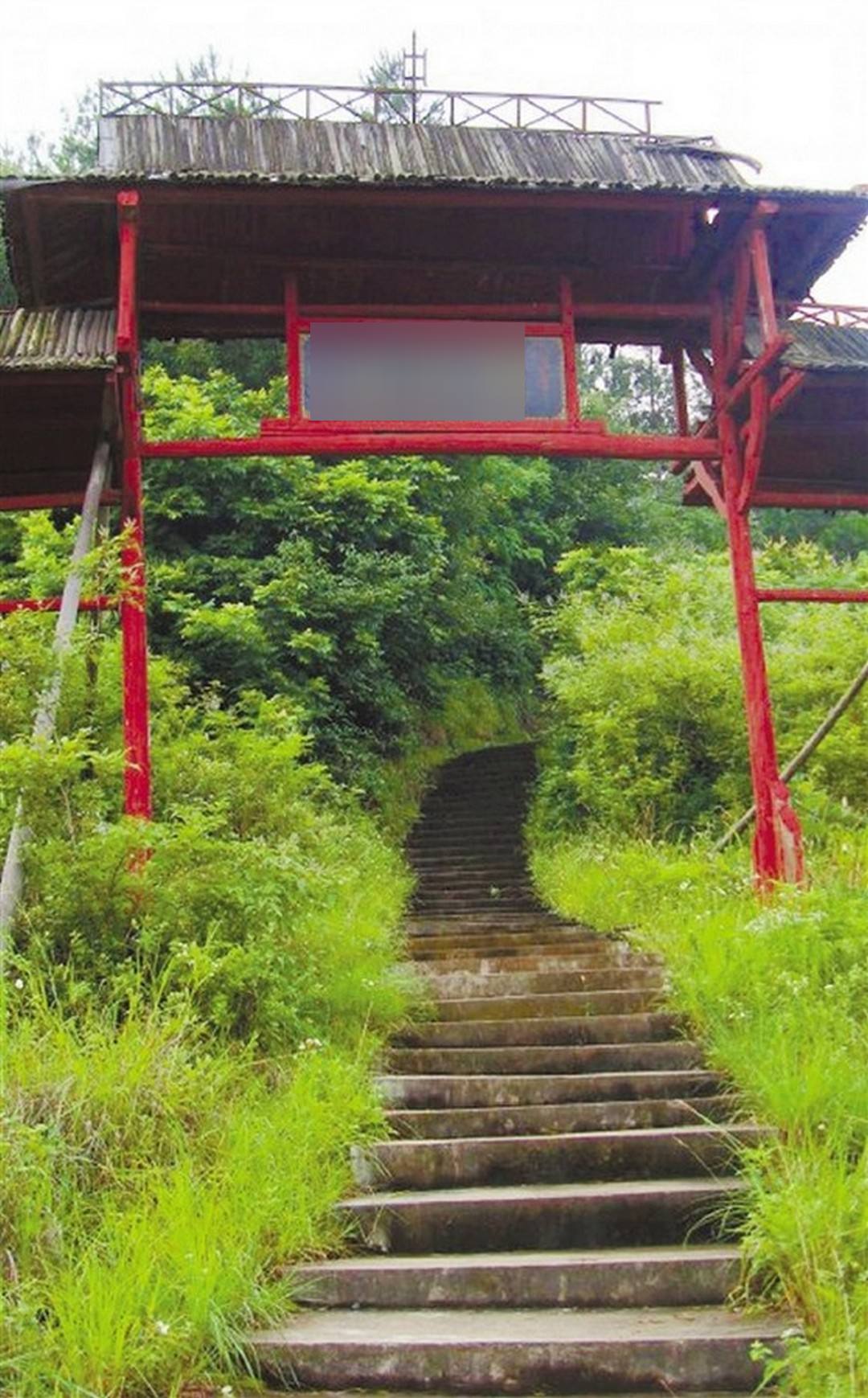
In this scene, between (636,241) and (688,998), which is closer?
(688,998)

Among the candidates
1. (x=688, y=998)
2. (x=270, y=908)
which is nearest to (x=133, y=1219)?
(x=270, y=908)

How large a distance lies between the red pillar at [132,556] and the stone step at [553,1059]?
212cm

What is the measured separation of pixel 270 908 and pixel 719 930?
8.50ft

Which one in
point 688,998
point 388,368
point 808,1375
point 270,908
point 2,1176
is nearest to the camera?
point 808,1375

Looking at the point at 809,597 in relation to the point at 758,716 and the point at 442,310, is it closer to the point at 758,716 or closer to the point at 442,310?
the point at 758,716

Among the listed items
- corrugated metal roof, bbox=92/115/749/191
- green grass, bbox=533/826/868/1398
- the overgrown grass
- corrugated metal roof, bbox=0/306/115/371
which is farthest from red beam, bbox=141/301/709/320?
green grass, bbox=533/826/868/1398

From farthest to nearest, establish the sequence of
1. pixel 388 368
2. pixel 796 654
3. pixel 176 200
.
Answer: pixel 796 654, pixel 388 368, pixel 176 200

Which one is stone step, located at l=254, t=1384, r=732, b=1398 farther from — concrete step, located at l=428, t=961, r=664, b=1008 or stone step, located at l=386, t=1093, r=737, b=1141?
concrete step, located at l=428, t=961, r=664, b=1008

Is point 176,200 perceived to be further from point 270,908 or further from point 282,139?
point 270,908

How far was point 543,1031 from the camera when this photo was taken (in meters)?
6.80

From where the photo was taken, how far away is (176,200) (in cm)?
808

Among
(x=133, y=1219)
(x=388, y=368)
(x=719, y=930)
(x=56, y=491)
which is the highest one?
(x=388, y=368)

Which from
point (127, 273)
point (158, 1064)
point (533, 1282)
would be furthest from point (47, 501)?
point (533, 1282)

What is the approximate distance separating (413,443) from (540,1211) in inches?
202
